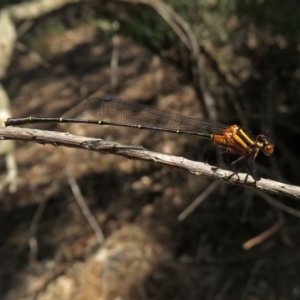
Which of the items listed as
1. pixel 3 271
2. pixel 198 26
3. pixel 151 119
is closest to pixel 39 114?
pixel 3 271

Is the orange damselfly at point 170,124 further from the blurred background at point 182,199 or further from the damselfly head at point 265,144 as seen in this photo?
the blurred background at point 182,199

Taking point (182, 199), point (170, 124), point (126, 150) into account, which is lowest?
point (126, 150)

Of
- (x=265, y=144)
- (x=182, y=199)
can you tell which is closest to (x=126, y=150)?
(x=265, y=144)

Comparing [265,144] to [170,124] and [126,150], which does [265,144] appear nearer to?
[170,124]

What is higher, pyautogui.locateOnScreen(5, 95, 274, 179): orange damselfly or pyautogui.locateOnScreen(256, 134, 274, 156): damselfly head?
pyautogui.locateOnScreen(5, 95, 274, 179): orange damselfly

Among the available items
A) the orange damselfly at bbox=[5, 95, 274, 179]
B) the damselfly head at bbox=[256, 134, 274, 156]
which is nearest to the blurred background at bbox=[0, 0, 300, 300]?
the orange damselfly at bbox=[5, 95, 274, 179]

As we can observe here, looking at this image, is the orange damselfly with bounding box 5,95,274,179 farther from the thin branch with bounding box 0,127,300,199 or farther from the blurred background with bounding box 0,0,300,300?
the blurred background with bounding box 0,0,300,300

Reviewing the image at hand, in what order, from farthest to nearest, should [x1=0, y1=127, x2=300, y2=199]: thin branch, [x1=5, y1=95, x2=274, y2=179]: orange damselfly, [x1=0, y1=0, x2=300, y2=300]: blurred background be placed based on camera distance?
[x1=0, y1=0, x2=300, y2=300]: blurred background < [x1=5, y1=95, x2=274, y2=179]: orange damselfly < [x1=0, y1=127, x2=300, y2=199]: thin branch

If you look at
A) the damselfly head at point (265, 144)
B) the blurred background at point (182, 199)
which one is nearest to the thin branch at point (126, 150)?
the damselfly head at point (265, 144)

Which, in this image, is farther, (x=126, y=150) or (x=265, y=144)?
(x=265, y=144)
